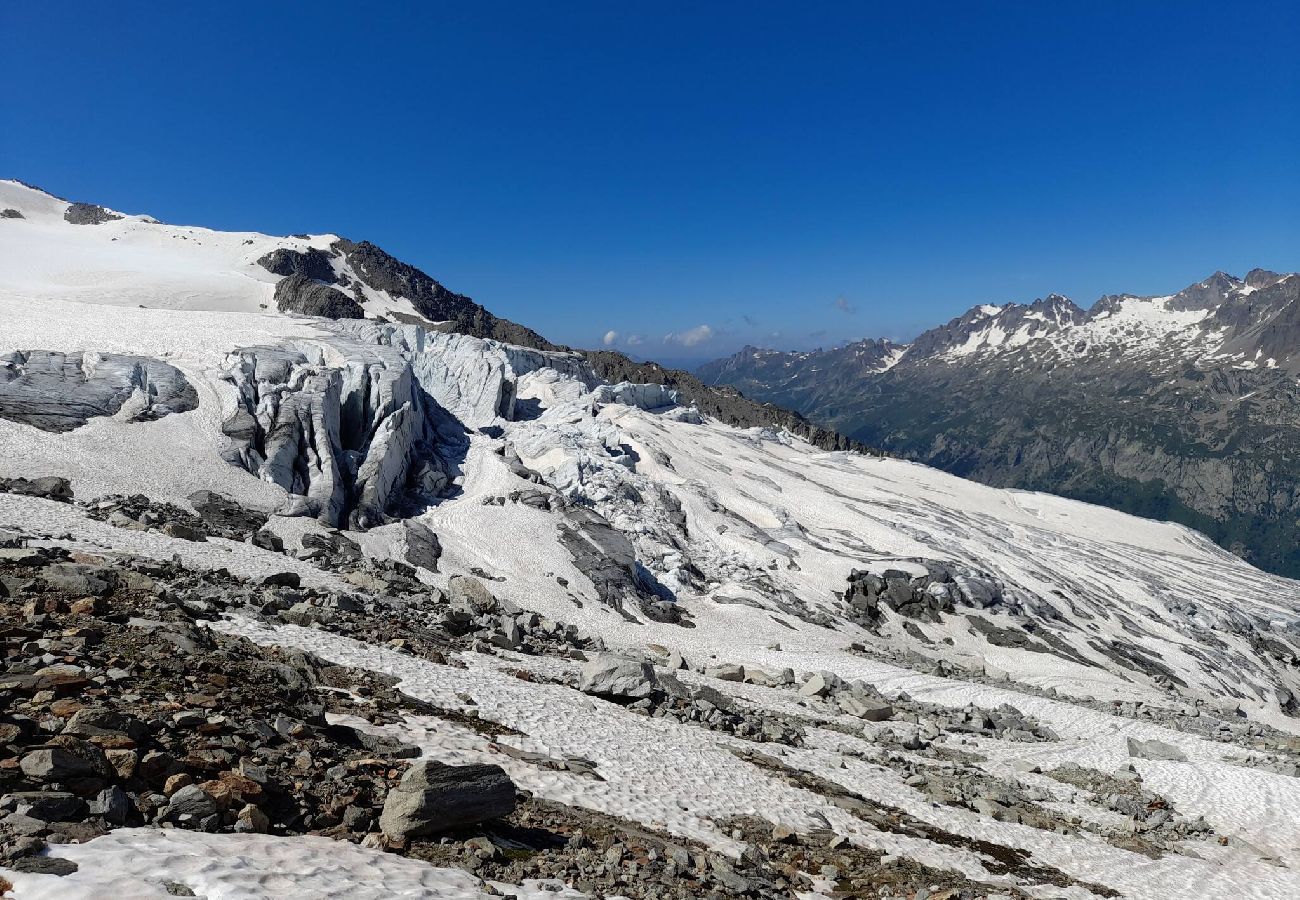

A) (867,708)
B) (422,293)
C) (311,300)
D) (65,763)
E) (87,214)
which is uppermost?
(87,214)

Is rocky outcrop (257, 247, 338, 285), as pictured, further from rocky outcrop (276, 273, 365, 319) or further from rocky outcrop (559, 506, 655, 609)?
rocky outcrop (559, 506, 655, 609)

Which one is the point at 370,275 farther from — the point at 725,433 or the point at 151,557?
the point at 151,557

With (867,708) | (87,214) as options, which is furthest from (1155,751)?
(87,214)

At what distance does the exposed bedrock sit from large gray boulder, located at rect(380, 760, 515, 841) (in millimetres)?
46337

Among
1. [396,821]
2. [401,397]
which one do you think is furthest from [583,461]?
[396,821]

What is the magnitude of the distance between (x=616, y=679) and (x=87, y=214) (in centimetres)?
21758

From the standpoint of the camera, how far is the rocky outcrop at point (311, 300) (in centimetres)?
12444

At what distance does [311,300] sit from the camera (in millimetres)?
125625

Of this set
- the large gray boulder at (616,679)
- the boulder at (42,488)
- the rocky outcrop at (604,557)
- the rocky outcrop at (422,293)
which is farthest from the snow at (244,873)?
the rocky outcrop at (422,293)

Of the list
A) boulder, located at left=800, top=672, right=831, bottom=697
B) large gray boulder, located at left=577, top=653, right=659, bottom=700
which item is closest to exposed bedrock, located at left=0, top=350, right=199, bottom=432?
large gray boulder, located at left=577, top=653, right=659, bottom=700

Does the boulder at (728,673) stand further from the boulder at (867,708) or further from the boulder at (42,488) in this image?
the boulder at (42,488)

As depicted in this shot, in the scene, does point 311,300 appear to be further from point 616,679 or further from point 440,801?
point 440,801

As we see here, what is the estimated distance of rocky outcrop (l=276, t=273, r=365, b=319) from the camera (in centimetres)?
12444

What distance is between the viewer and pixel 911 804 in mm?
22453
